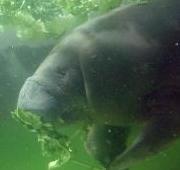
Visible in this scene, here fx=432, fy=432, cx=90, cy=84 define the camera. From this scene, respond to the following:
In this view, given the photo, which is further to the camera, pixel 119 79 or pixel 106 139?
pixel 106 139

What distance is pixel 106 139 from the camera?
519 centimetres

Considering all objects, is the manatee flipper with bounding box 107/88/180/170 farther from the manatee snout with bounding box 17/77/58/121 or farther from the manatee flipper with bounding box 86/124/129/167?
the manatee snout with bounding box 17/77/58/121

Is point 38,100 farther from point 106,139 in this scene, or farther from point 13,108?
point 13,108

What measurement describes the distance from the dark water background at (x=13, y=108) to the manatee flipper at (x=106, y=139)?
2.62 ft

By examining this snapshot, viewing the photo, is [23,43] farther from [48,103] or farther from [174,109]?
[174,109]

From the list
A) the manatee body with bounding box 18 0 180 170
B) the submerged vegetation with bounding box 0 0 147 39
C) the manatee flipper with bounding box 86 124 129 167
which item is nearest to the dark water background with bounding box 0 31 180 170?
the submerged vegetation with bounding box 0 0 147 39

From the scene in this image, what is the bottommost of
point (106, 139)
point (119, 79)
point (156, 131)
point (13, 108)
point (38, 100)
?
point (106, 139)

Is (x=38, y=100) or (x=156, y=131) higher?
(x=38, y=100)

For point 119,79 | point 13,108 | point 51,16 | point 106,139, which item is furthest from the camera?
point 51,16

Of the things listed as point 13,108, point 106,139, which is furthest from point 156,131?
point 13,108

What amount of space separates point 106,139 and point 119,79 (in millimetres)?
836

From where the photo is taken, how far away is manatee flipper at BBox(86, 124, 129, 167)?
5130 mm

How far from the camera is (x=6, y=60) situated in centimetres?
627

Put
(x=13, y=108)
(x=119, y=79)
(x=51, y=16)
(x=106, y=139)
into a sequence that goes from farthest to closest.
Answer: (x=51, y=16) → (x=13, y=108) → (x=106, y=139) → (x=119, y=79)
